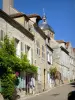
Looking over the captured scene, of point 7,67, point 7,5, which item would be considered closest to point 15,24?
point 7,67

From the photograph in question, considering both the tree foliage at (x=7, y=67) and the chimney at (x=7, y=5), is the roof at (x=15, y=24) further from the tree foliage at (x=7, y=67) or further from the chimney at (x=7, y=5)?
the chimney at (x=7, y=5)

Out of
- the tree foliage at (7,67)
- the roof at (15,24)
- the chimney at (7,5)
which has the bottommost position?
the tree foliage at (7,67)

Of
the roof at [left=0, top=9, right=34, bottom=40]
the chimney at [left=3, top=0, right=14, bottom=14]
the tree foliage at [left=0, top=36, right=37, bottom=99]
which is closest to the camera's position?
the tree foliage at [left=0, top=36, right=37, bottom=99]

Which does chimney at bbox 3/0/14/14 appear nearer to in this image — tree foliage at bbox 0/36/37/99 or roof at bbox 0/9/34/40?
roof at bbox 0/9/34/40

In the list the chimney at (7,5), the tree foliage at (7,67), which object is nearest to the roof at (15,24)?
the tree foliage at (7,67)

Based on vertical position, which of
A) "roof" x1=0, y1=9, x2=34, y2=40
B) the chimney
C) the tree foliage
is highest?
the chimney

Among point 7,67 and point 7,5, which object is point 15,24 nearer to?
point 7,67

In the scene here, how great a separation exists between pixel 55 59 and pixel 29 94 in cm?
2115

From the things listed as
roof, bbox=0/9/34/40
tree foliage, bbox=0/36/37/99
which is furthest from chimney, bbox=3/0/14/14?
tree foliage, bbox=0/36/37/99

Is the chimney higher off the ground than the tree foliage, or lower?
higher

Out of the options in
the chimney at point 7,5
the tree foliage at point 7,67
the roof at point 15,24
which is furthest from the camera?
the chimney at point 7,5

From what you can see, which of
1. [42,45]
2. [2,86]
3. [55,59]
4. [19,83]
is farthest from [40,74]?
[55,59]

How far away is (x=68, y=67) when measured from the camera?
53562mm

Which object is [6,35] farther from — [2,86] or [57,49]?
[57,49]
